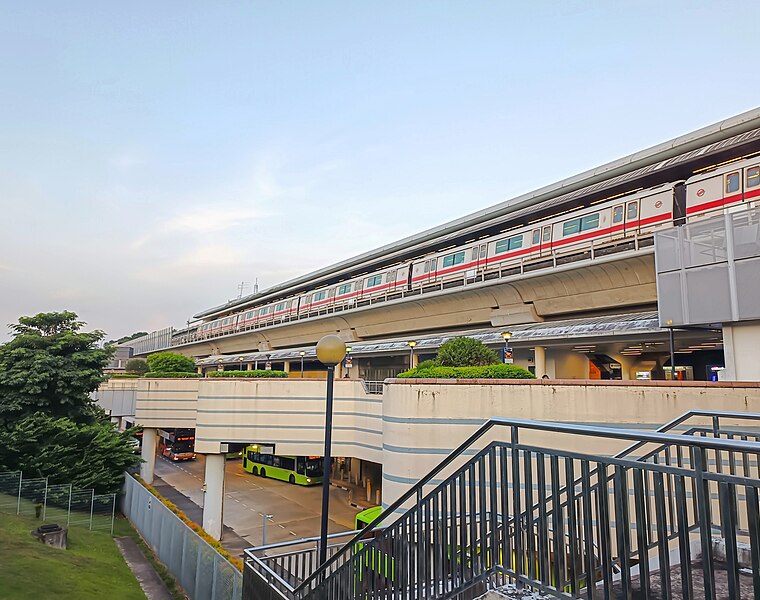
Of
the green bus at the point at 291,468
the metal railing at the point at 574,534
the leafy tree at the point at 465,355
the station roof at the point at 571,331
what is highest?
the station roof at the point at 571,331

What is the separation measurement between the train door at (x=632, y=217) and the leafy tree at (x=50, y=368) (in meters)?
22.2

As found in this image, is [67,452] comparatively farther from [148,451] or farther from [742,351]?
[742,351]

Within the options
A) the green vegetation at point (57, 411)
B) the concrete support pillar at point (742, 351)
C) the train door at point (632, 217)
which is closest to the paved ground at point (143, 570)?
the green vegetation at point (57, 411)

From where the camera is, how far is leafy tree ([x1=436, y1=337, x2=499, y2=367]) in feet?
46.3

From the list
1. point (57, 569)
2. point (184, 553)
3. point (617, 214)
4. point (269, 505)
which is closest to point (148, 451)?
point (269, 505)

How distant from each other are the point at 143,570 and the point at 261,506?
10.9 m

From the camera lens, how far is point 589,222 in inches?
800

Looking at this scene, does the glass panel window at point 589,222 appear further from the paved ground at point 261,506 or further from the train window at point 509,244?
the paved ground at point 261,506

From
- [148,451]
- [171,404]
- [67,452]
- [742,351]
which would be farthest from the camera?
[148,451]

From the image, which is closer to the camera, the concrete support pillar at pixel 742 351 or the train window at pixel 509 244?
the concrete support pillar at pixel 742 351

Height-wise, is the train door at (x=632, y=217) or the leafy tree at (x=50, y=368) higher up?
the train door at (x=632, y=217)

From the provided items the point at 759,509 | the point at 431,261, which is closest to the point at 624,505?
the point at 759,509

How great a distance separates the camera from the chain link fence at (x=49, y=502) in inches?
625

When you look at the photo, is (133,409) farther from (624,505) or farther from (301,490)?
(624,505)
